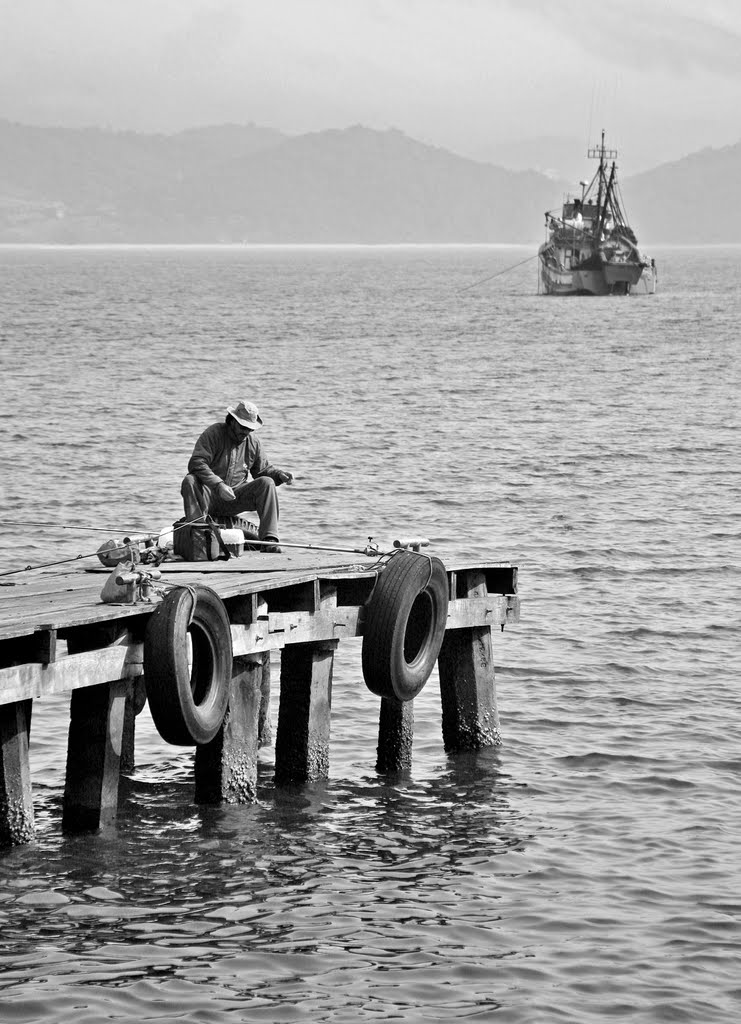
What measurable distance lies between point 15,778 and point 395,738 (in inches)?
170

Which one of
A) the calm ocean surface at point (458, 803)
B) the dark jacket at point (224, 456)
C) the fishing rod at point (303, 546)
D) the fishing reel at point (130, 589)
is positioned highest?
the dark jacket at point (224, 456)

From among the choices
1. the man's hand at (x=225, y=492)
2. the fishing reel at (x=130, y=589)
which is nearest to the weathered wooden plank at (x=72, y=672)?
the fishing reel at (x=130, y=589)

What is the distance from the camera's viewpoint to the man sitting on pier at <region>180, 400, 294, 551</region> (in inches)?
606

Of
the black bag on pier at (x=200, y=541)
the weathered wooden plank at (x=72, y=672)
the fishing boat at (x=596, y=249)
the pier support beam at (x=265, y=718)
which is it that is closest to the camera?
the weathered wooden plank at (x=72, y=672)

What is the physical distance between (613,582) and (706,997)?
45.1 feet

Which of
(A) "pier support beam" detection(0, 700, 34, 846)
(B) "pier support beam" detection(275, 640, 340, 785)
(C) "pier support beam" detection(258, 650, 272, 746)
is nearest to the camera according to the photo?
(A) "pier support beam" detection(0, 700, 34, 846)

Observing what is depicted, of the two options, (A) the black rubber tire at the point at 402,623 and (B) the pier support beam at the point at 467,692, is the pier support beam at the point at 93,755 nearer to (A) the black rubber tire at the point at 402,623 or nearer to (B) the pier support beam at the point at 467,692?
(A) the black rubber tire at the point at 402,623

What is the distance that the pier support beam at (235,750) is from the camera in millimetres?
13094

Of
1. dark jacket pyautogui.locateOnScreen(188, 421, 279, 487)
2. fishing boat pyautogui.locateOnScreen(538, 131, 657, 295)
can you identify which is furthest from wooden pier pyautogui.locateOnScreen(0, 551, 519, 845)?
fishing boat pyautogui.locateOnScreen(538, 131, 657, 295)

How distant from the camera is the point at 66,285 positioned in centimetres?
14588

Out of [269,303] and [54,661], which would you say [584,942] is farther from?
[269,303]

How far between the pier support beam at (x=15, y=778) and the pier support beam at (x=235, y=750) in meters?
1.66

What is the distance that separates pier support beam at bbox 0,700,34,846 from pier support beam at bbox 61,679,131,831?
436 mm

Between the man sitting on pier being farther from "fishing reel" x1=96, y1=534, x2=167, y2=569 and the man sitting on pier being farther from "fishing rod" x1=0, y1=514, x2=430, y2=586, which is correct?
"fishing reel" x1=96, y1=534, x2=167, y2=569
